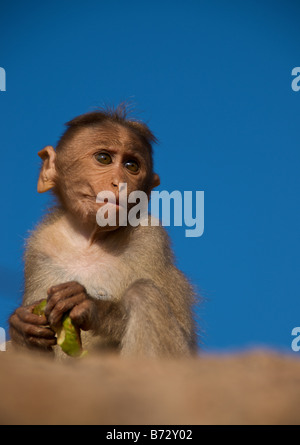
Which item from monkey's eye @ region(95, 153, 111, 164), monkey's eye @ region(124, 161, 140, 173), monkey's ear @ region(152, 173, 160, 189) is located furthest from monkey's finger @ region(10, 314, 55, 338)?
monkey's ear @ region(152, 173, 160, 189)

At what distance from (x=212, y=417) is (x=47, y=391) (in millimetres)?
802

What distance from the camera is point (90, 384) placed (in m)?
3.08

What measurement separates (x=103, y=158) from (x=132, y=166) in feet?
1.40

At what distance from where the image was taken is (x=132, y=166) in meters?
7.99

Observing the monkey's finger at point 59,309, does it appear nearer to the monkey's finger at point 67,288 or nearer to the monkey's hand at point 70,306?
the monkey's hand at point 70,306

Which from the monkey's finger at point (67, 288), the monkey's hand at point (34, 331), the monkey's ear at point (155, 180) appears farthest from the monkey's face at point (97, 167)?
Result: the monkey's hand at point (34, 331)

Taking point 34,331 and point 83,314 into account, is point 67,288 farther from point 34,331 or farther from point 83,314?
point 34,331

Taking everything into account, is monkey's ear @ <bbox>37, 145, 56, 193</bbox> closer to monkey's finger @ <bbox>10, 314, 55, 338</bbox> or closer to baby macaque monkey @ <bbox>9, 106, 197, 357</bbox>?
baby macaque monkey @ <bbox>9, 106, 197, 357</bbox>

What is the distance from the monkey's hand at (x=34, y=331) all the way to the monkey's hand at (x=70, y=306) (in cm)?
18

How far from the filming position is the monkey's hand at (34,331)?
20.1 ft

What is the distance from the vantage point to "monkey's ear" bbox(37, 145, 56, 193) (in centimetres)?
834

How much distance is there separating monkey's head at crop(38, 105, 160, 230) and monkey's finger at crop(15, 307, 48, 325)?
1681 mm

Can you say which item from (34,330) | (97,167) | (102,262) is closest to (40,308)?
(34,330)
